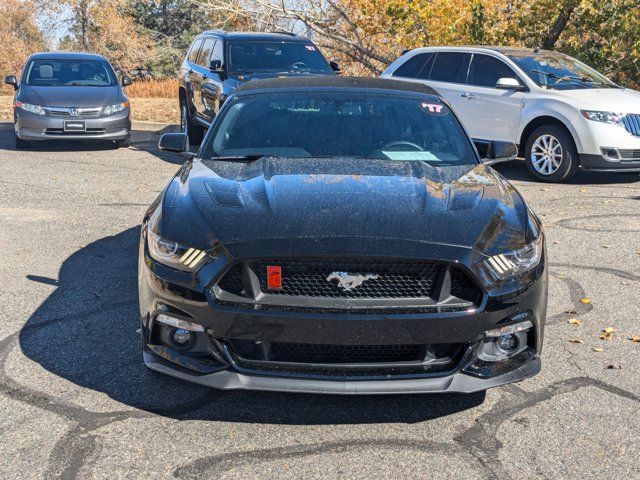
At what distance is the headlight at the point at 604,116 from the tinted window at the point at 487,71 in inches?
59.9

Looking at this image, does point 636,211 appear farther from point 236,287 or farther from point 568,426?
point 236,287

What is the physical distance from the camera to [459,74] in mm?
13258

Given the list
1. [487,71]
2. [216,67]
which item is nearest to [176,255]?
[216,67]

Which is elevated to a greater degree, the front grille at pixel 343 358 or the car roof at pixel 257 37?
the front grille at pixel 343 358

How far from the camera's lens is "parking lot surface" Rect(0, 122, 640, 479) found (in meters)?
3.69

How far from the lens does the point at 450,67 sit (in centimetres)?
1342

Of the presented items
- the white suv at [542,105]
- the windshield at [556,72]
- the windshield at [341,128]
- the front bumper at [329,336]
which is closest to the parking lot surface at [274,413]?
the front bumper at [329,336]

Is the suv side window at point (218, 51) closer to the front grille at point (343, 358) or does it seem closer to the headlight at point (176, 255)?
the headlight at point (176, 255)

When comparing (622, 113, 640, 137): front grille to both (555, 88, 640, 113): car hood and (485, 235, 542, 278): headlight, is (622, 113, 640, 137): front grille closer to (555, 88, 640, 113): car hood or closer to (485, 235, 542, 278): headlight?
(555, 88, 640, 113): car hood

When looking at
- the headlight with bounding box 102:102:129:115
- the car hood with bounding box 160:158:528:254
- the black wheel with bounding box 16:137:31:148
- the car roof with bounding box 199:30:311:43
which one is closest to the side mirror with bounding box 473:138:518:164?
the car hood with bounding box 160:158:528:254

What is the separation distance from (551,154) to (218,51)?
535 cm

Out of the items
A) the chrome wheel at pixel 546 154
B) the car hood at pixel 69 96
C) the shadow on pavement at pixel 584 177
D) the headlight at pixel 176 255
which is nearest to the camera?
the headlight at pixel 176 255

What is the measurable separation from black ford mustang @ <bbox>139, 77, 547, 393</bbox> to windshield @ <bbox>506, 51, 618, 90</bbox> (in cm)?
845

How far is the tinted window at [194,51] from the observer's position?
15.1 m
